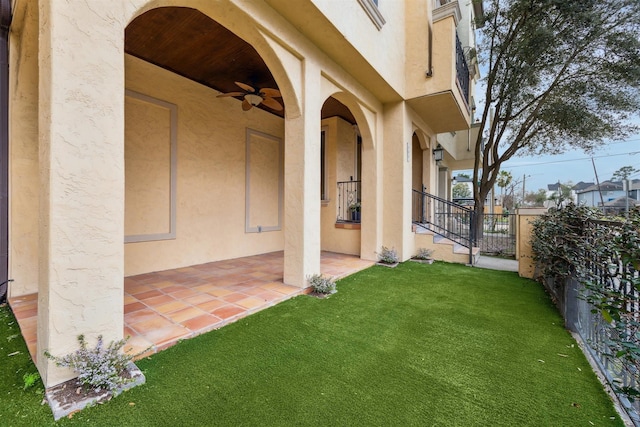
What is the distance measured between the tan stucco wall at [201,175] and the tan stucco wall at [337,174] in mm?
1751

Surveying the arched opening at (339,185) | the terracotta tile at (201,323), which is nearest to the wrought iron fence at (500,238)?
the arched opening at (339,185)

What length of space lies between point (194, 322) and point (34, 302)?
82.5 inches

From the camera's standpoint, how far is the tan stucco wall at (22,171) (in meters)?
3.21

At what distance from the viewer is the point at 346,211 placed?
7.01 m

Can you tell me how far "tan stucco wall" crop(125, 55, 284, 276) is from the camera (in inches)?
175

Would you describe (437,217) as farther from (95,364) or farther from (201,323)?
(95,364)

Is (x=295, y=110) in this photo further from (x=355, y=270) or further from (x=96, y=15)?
(x=355, y=270)

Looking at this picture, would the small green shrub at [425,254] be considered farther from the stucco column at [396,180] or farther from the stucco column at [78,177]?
the stucco column at [78,177]

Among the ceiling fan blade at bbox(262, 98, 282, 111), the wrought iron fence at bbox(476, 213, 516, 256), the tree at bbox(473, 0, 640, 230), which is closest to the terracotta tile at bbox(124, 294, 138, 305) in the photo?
the ceiling fan blade at bbox(262, 98, 282, 111)

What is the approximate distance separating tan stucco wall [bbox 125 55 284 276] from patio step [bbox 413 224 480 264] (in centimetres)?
388

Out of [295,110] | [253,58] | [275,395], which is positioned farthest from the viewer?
[253,58]

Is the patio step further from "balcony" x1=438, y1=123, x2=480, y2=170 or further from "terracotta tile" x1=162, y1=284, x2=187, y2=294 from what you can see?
"balcony" x1=438, y1=123, x2=480, y2=170

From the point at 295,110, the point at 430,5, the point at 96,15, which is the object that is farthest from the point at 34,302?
the point at 430,5

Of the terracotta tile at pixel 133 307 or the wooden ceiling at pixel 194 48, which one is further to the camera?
the wooden ceiling at pixel 194 48
